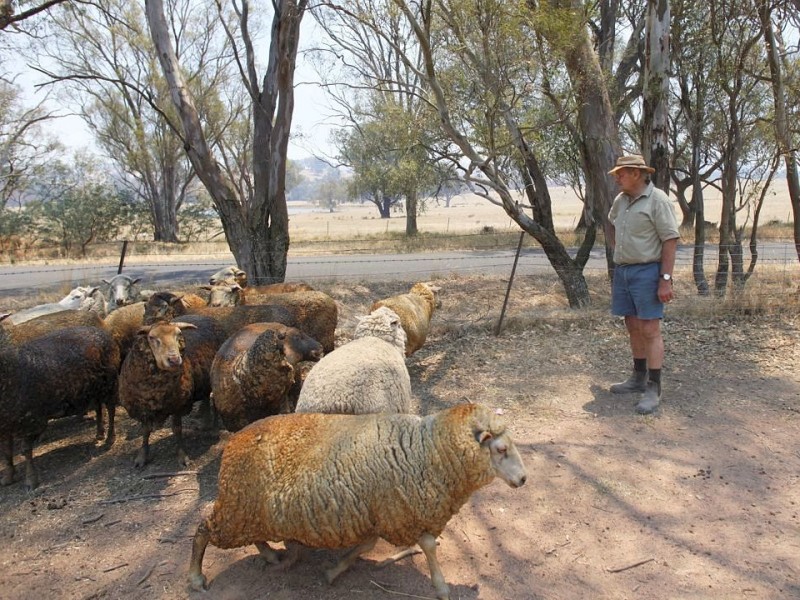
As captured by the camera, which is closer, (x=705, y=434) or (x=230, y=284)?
(x=705, y=434)

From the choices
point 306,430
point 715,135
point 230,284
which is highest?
point 715,135

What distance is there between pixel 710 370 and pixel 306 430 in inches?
213

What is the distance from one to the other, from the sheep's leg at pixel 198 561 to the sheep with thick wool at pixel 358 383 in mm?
1052

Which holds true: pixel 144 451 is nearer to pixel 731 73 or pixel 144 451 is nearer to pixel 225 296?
pixel 225 296

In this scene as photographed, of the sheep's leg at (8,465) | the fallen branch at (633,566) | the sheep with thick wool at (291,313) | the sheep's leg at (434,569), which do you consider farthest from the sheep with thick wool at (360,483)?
the sheep with thick wool at (291,313)

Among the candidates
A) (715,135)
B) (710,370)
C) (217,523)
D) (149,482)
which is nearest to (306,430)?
(217,523)

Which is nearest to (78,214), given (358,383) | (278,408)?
(278,408)

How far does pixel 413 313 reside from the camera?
689 cm

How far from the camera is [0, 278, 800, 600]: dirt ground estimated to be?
3474mm

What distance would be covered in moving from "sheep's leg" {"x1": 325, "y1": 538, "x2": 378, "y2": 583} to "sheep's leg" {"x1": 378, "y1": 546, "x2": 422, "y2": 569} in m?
0.15

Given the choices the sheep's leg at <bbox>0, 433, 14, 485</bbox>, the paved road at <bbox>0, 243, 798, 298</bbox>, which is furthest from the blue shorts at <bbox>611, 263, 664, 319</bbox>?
the paved road at <bbox>0, 243, 798, 298</bbox>

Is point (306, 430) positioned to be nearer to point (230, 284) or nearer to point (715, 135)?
point (230, 284)

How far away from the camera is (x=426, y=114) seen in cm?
1352

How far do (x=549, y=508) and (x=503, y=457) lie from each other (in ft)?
4.06
